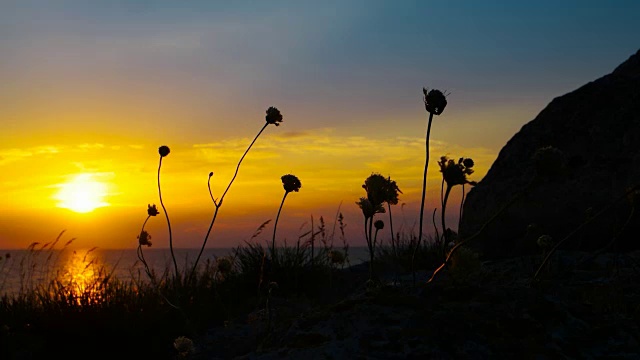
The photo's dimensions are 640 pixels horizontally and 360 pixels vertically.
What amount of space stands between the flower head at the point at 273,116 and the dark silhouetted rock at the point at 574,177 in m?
4.35

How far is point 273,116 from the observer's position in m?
5.27

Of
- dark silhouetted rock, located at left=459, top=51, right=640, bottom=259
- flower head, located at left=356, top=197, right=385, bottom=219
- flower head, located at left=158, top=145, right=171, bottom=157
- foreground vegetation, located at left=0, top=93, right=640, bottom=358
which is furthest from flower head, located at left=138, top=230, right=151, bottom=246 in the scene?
dark silhouetted rock, located at left=459, top=51, right=640, bottom=259

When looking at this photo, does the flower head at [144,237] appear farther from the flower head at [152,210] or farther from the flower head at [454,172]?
the flower head at [454,172]

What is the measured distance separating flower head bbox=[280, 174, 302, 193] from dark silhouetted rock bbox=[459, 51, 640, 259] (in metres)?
4.48

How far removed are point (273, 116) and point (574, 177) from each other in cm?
→ 580

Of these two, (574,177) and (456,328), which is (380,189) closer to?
(456,328)

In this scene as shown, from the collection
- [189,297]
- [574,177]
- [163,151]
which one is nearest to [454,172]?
[163,151]

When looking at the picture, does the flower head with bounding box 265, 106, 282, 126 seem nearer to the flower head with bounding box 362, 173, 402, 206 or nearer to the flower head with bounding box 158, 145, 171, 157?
the flower head with bounding box 158, 145, 171, 157

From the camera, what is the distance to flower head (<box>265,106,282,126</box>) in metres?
5.25

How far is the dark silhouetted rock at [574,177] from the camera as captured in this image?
8930 mm

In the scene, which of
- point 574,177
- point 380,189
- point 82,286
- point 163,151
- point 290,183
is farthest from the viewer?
point 574,177

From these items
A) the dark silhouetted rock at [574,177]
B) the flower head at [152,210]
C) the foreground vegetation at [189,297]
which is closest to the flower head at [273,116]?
the foreground vegetation at [189,297]

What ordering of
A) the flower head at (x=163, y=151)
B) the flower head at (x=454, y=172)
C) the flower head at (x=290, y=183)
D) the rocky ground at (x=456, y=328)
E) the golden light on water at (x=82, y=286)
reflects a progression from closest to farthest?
the rocky ground at (x=456, y=328)
the flower head at (x=454, y=172)
the flower head at (x=290, y=183)
the flower head at (x=163, y=151)
the golden light on water at (x=82, y=286)

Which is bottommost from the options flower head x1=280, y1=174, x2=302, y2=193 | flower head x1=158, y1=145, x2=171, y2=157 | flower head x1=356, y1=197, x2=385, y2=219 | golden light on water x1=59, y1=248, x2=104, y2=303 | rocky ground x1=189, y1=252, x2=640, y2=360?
rocky ground x1=189, y1=252, x2=640, y2=360
